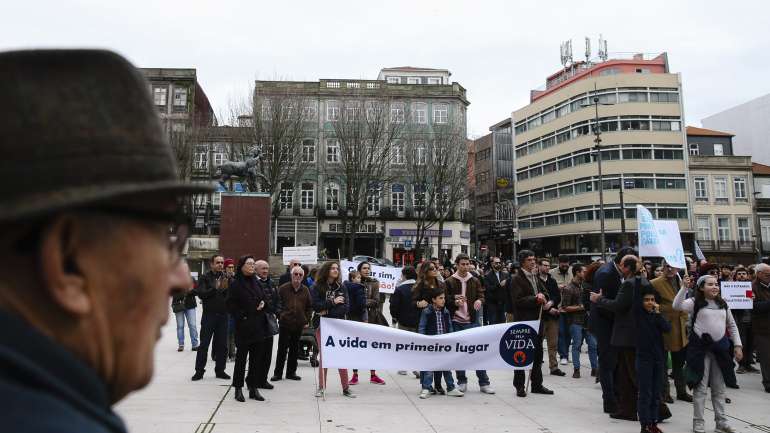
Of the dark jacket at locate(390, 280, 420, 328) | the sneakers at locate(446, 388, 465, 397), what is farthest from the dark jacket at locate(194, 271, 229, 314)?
the sneakers at locate(446, 388, 465, 397)

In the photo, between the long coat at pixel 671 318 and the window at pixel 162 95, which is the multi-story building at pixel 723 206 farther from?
the window at pixel 162 95

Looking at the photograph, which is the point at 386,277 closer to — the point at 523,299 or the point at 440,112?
the point at 523,299

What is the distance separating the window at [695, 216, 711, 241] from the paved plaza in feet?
136

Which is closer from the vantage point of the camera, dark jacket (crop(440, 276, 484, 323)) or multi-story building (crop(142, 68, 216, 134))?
dark jacket (crop(440, 276, 484, 323))

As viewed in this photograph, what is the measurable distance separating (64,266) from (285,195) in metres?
39.9

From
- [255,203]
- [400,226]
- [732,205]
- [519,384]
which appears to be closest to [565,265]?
[519,384]

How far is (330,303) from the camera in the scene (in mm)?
7887

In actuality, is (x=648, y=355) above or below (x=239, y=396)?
above

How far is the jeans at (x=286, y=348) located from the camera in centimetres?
814

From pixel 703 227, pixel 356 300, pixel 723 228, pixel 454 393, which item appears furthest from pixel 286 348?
pixel 723 228

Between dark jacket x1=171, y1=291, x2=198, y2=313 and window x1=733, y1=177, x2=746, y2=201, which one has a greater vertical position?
window x1=733, y1=177, x2=746, y2=201

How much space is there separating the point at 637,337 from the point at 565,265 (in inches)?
232

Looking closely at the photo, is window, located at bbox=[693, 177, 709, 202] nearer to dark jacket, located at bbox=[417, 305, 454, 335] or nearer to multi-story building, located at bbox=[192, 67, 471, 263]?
multi-story building, located at bbox=[192, 67, 471, 263]

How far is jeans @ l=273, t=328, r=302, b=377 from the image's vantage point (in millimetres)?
8141
